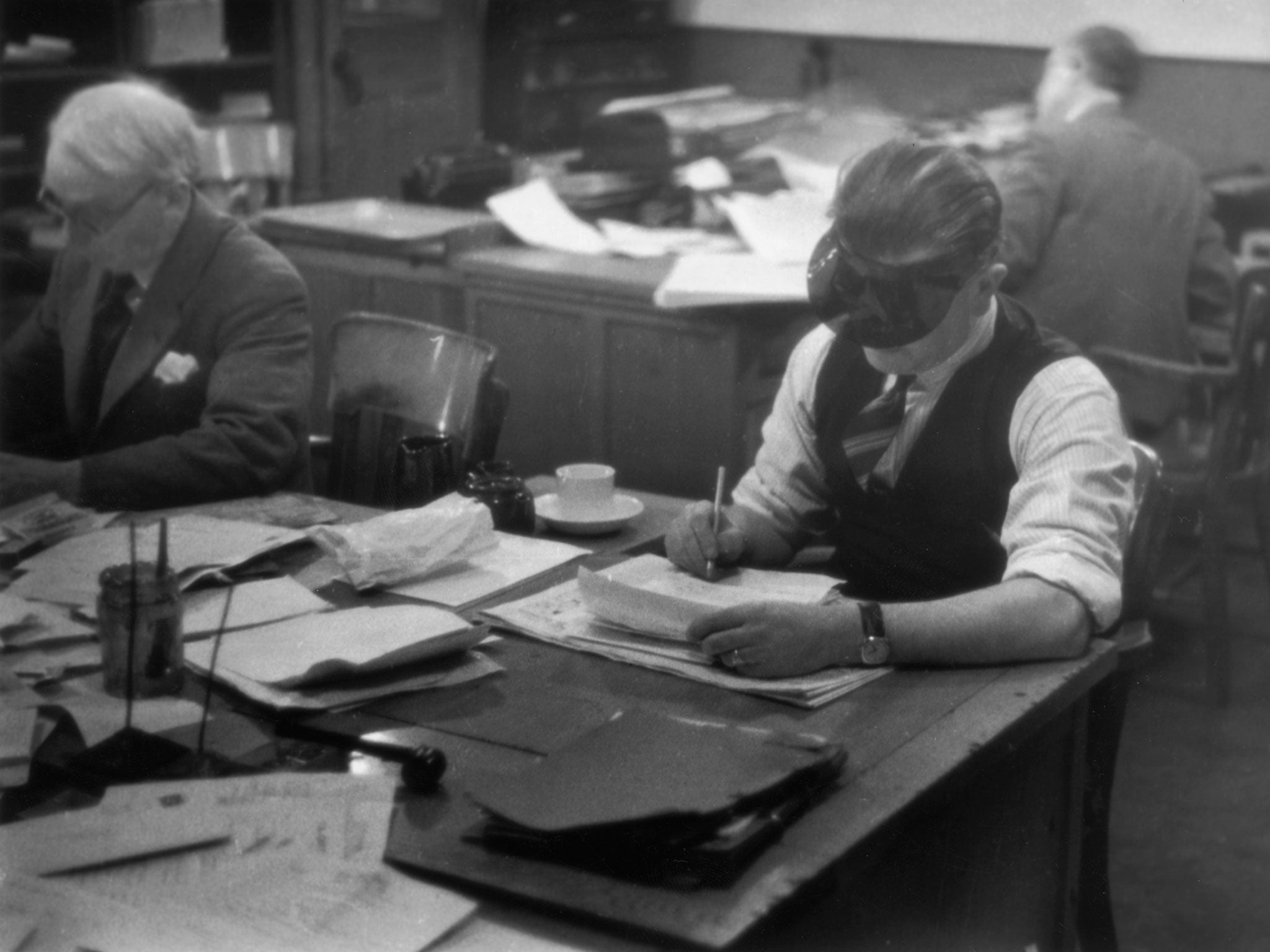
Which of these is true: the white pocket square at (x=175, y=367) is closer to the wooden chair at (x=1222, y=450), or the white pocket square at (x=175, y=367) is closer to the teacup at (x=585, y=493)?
the teacup at (x=585, y=493)

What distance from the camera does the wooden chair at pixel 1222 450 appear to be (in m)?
3.08

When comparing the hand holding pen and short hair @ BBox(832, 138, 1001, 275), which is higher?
short hair @ BBox(832, 138, 1001, 275)

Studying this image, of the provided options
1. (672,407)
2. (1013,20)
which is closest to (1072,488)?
(672,407)

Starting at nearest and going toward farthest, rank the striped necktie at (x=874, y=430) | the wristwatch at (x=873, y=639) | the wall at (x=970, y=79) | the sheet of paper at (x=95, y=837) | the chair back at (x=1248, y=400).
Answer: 1. the sheet of paper at (x=95, y=837)
2. the wristwatch at (x=873, y=639)
3. the striped necktie at (x=874, y=430)
4. the chair back at (x=1248, y=400)
5. the wall at (x=970, y=79)

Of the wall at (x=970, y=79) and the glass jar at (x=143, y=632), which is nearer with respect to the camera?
the glass jar at (x=143, y=632)

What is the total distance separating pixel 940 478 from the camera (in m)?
1.95

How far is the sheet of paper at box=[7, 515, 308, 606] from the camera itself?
6.06 feet

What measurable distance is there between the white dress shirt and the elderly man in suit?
162cm

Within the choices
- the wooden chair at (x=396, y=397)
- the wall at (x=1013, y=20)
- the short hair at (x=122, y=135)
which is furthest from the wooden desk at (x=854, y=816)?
the wall at (x=1013, y=20)

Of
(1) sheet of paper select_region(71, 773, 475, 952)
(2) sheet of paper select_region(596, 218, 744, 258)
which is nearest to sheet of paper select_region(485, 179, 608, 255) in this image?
(2) sheet of paper select_region(596, 218, 744, 258)

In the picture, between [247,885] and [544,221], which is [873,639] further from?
[544,221]

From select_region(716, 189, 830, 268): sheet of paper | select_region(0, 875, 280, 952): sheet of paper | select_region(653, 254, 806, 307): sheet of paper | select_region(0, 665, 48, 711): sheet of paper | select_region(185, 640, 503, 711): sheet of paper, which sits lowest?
select_region(0, 665, 48, 711): sheet of paper

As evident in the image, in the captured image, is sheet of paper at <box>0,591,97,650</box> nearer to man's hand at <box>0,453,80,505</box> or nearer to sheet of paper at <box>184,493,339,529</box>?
sheet of paper at <box>184,493,339,529</box>

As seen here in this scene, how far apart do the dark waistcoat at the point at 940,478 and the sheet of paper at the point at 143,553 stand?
2.28 ft
